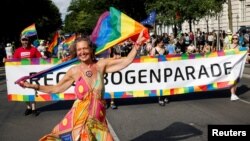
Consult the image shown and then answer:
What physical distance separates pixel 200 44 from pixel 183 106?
25942 millimetres

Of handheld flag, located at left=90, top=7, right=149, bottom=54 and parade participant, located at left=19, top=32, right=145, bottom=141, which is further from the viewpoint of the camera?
handheld flag, located at left=90, top=7, right=149, bottom=54

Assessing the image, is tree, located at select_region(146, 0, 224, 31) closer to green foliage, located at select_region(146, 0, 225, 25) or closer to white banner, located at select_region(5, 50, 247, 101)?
green foliage, located at select_region(146, 0, 225, 25)

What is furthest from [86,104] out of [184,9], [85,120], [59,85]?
[184,9]

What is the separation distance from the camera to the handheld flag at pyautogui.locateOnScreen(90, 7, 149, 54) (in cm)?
666

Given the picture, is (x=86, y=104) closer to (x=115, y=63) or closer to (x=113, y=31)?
(x=115, y=63)

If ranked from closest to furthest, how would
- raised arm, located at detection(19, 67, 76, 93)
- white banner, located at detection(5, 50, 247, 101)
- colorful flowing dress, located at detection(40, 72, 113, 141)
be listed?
1. colorful flowing dress, located at detection(40, 72, 113, 141)
2. raised arm, located at detection(19, 67, 76, 93)
3. white banner, located at detection(5, 50, 247, 101)

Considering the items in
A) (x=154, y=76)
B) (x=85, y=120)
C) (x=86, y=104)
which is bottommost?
(x=154, y=76)

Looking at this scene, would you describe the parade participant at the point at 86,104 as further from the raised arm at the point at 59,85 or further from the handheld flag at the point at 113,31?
the handheld flag at the point at 113,31

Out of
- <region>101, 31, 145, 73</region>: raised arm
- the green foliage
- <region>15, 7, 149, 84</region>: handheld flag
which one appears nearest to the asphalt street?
<region>15, 7, 149, 84</region>: handheld flag

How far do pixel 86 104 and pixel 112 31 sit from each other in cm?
232

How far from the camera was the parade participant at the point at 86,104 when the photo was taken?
180 inches

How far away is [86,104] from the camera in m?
4.68

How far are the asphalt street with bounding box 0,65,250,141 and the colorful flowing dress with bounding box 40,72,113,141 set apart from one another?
3362 millimetres

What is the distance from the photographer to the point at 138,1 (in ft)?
237
